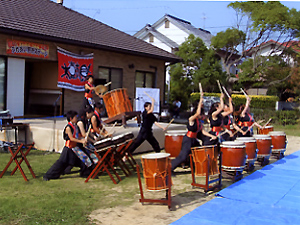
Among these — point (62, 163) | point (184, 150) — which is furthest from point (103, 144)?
point (184, 150)

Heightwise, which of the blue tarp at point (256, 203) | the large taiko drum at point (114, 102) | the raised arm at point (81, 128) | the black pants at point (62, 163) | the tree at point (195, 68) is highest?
the tree at point (195, 68)

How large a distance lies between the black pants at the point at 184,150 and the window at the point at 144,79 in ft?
32.7

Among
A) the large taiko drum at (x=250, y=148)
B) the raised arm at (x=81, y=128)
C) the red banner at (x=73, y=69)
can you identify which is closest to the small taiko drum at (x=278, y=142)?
the large taiko drum at (x=250, y=148)

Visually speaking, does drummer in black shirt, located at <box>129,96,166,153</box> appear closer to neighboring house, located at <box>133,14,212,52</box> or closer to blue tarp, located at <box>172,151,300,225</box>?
blue tarp, located at <box>172,151,300,225</box>

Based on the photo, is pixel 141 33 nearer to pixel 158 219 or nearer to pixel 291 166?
pixel 291 166

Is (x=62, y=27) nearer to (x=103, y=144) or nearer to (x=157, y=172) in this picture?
(x=103, y=144)

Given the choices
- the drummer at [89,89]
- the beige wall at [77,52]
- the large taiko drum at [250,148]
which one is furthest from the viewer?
the beige wall at [77,52]

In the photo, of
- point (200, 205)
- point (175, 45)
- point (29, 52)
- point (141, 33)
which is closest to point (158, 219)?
point (200, 205)

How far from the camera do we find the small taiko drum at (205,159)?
6320 mm

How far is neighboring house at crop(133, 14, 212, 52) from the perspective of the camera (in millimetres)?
36688

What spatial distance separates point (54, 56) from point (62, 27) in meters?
1.68

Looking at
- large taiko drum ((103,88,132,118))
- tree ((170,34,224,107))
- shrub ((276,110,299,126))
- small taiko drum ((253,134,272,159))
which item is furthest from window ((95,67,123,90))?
shrub ((276,110,299,126))

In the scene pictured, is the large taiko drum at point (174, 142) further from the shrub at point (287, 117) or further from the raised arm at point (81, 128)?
the shrub at point (287, 117)

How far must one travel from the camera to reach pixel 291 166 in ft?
29.9
